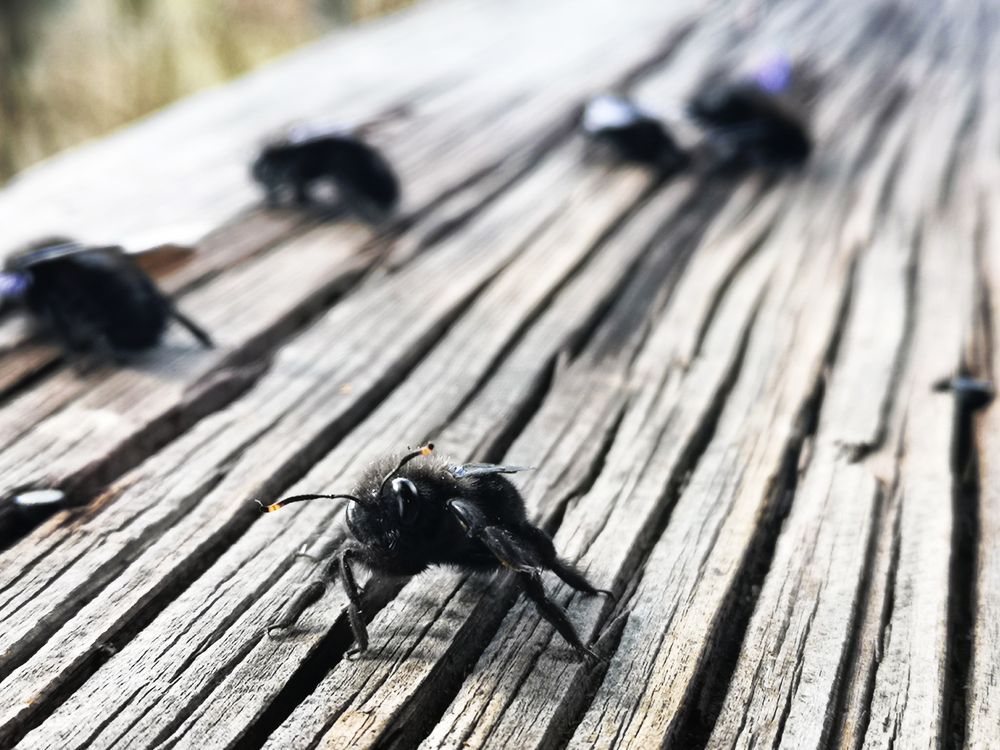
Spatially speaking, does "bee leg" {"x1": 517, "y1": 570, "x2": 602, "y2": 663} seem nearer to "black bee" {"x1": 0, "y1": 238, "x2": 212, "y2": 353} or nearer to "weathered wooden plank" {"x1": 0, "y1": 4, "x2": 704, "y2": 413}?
"black bee" {"x1": 0, "y1": 238, "x2": 212, "y2": 353}

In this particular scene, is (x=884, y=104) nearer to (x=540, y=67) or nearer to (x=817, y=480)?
(x=540, y=67)

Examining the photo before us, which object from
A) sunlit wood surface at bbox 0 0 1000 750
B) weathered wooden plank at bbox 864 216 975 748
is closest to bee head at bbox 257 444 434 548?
sunlit wood surface at bbox 0 0 1000 750

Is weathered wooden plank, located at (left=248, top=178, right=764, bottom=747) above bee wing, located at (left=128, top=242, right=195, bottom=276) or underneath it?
underneath

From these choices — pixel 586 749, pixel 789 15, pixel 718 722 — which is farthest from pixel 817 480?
pixel 789 15

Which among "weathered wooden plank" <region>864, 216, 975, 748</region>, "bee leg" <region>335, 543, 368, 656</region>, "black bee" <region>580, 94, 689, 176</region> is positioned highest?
"black bee" <region>580, 94, 689, 176</region>

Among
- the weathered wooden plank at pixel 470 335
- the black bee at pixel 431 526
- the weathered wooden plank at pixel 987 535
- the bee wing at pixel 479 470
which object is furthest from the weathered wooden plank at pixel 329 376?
the weathered wooden plank at pixel 987 535

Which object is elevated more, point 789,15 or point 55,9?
point 55,9
